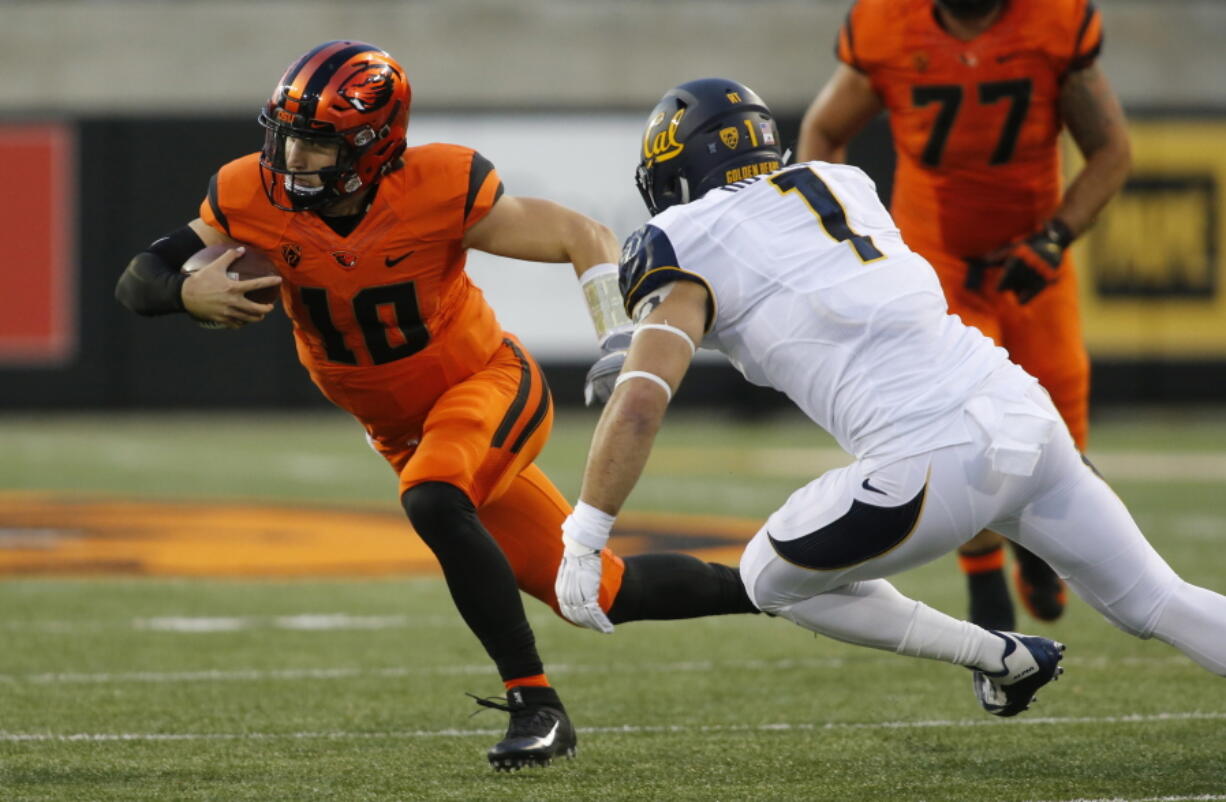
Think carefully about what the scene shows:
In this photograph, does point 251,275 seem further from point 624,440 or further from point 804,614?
point 804,614

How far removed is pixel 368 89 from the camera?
13.8 feet

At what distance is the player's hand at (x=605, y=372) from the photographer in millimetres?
3840

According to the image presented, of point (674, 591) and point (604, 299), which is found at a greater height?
point (604, 299)

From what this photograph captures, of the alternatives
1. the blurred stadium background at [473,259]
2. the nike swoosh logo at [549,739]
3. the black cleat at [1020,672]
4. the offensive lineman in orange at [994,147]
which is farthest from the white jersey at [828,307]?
the blurred stadium background at [473,259]

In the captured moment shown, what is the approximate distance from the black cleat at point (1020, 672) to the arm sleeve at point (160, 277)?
2.02 m

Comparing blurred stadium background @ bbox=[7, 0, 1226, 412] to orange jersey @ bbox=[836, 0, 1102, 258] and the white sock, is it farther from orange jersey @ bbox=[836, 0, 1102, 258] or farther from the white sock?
the white sock

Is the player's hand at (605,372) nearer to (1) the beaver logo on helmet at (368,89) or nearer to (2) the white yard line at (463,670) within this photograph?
(1) the beaver logo on helmet at (368,89)

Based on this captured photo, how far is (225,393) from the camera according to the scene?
52.7 feet

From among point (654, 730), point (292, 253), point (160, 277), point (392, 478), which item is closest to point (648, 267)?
point (292, 253)

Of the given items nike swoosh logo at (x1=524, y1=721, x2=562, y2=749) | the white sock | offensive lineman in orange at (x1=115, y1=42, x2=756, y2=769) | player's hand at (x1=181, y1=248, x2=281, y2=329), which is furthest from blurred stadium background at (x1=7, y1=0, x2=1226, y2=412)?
the white sock

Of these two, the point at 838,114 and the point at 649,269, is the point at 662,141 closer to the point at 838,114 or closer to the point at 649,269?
the point at 649,269

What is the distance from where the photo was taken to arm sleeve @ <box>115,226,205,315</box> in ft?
13.6

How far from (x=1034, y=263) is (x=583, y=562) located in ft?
7.01

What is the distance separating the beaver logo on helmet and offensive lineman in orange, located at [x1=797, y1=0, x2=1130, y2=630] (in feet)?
5.53
